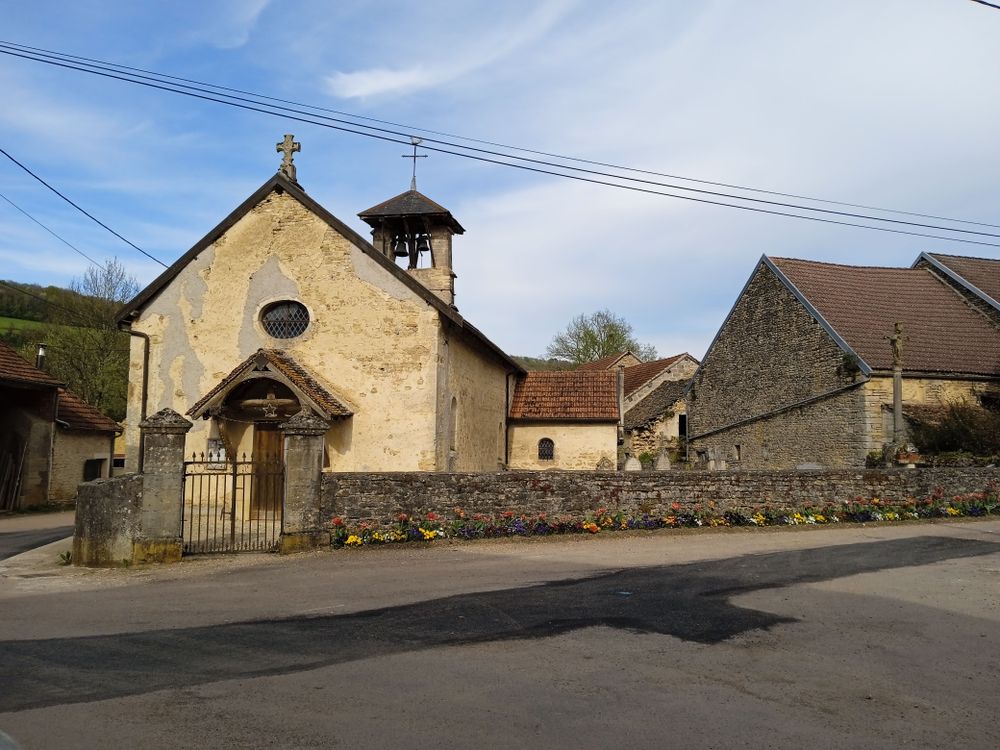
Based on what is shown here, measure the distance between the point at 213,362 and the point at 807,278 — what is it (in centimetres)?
2144

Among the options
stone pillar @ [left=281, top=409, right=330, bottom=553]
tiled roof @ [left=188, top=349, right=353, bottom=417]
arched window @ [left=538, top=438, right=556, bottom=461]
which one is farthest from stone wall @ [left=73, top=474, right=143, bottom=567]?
arched window @ [left=538, top=438, right=556, bottom=461]

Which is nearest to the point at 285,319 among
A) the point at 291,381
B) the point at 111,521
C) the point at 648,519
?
the point at 291,381

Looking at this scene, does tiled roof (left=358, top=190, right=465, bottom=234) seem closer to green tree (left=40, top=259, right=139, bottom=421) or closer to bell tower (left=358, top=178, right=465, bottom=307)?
bell tower (left=358, top=178, right=465, bottom=307)

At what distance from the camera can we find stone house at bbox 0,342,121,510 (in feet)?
82.9

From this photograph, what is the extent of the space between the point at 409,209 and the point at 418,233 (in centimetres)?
106

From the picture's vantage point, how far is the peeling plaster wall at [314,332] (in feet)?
55.4

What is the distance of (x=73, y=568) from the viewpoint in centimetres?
1213

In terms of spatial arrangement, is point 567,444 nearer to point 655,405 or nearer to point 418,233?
point 418,233

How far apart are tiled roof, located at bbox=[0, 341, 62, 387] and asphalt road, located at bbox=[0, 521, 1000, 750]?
49.7 feet

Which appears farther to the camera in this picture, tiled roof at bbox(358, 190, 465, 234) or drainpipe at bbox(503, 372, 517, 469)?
drainpipe at bbox(503, 372, 517, 469)

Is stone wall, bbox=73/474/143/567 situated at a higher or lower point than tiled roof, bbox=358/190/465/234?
lower

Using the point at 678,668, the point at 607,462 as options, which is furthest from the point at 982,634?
the point at 607,462

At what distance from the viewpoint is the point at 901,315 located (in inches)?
1098

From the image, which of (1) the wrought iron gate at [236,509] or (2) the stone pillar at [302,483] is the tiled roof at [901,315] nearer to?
(1) the wrought iron gate at [236,509]
